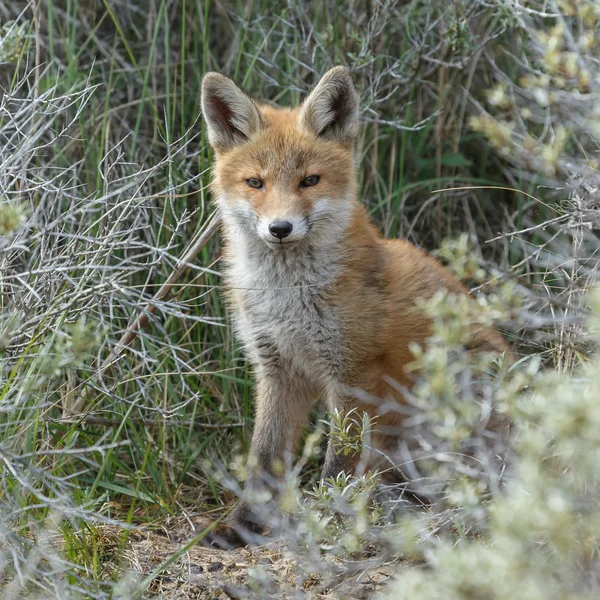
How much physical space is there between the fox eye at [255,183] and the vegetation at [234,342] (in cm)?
36

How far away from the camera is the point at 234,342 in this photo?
14.3 ft

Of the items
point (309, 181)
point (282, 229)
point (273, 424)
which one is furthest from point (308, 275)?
point (273, 424)

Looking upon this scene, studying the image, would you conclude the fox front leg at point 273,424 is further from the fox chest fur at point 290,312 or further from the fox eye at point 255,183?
the fox eye at point 255,183

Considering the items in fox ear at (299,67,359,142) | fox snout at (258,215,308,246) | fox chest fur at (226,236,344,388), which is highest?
fox ear at (299,67,359,142)

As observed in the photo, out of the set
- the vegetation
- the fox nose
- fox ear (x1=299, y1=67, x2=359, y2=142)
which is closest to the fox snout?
the fox nose

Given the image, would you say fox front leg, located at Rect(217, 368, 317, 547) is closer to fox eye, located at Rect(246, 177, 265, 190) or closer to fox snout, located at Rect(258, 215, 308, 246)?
fox snout, located at Rect(258, 215, 308, 246)

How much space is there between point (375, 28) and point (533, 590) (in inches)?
156

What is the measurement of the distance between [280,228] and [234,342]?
120 cm

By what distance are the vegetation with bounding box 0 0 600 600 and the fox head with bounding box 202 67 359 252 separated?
1.03ft

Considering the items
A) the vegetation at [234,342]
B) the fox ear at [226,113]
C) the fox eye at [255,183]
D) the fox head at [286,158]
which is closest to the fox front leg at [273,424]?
the vegetation at [234,342]

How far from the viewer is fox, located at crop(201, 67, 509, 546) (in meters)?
3.44

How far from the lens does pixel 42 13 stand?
5.02 m

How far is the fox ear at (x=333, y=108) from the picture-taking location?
3623 millimetres

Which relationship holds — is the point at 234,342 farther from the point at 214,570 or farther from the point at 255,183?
the point at 214,570
